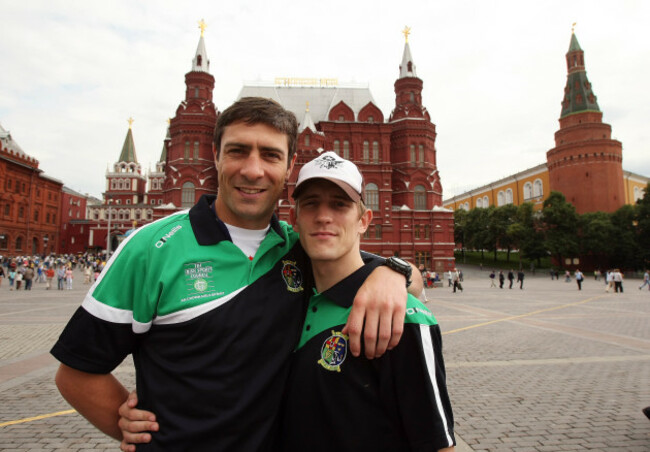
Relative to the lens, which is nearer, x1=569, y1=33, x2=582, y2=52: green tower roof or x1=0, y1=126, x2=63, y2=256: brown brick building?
x1=0, y1=126, x2=63, y2=256: brown brick building

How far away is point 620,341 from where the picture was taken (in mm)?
9555

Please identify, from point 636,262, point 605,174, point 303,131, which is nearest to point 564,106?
point 605,174

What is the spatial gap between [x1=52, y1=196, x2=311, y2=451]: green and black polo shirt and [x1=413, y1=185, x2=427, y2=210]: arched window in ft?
136

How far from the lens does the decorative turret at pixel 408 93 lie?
43.2 metres

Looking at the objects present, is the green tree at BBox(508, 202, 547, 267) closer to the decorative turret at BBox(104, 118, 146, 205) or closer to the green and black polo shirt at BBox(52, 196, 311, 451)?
the green and black polo shirt at BBox(52, 196, 311, 451)

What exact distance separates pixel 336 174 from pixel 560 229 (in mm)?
56391

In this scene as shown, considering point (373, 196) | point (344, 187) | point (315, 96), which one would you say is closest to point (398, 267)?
point (344, 187)

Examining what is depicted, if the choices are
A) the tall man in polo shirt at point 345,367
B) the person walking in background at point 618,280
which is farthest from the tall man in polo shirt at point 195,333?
the person walking in background at point 618,280

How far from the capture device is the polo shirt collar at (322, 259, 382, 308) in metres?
1.95

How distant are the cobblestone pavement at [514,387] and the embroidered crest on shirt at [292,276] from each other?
3425mm

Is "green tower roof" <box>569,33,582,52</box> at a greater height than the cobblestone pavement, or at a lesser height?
greater

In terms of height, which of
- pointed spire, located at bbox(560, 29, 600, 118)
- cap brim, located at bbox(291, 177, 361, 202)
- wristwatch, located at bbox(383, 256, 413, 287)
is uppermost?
pointed spire, located at bbox(560, 29, 600, 118)

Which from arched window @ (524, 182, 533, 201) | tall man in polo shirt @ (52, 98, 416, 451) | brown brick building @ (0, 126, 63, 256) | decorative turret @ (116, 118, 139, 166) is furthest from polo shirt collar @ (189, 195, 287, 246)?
decorative turret @ (116, 118, 139, 166)

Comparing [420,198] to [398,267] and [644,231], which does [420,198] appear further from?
[398,267]
